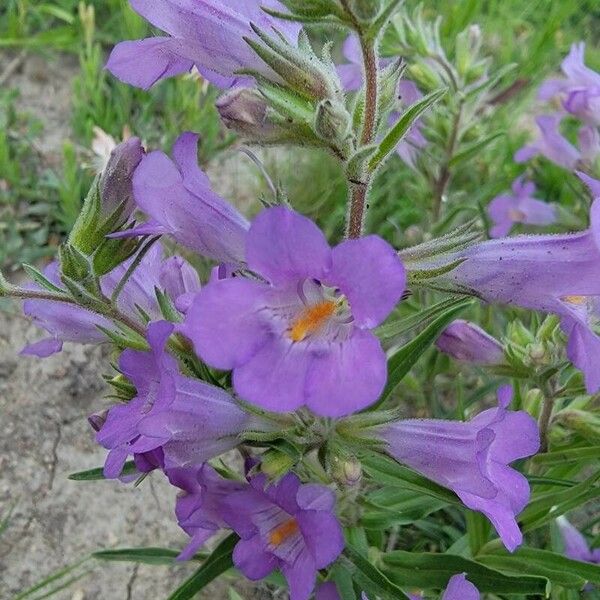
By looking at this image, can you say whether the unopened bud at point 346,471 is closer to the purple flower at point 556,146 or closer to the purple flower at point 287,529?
the purple flower at point 287,529

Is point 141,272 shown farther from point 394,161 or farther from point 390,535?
point 394,161

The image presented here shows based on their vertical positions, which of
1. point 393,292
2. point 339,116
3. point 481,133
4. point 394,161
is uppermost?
point 339,116

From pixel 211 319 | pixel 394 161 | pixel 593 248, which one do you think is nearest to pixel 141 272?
pixel 211 319

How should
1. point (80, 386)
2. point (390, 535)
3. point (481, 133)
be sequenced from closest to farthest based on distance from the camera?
point (390, 535), point (481, 133), point (80, 386)

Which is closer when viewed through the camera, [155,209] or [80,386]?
[155,209]

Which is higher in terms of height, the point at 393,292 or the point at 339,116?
the point at 339,116

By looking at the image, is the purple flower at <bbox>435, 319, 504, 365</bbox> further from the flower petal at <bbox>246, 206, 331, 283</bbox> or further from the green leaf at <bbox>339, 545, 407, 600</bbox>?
the flower petal at <bbox>246, 206, 331, 283</bbox>

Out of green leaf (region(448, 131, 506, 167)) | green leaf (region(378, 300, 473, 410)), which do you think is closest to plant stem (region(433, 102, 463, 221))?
green leaf (region(448, 131, 506, 167))

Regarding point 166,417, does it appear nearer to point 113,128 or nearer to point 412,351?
point 412,351
